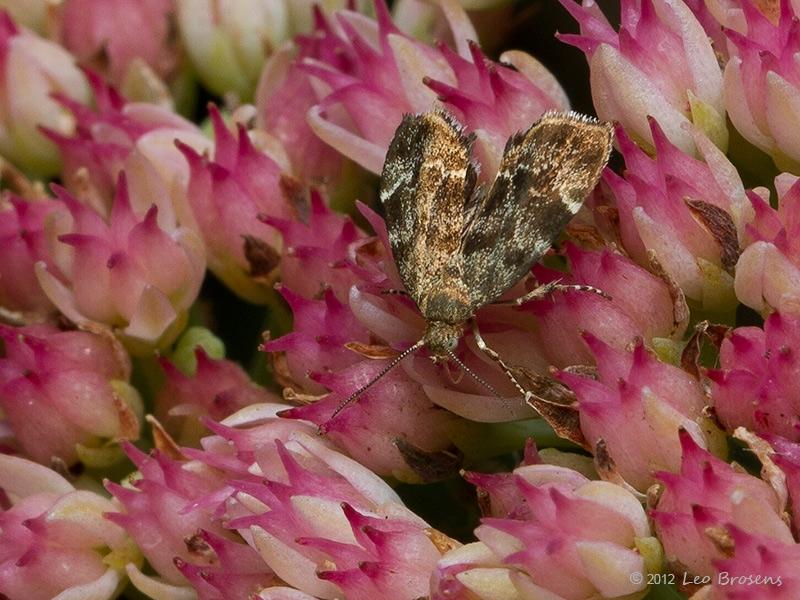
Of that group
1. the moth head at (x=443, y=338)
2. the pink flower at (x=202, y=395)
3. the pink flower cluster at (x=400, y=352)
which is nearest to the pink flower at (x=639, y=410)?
the pink flower cluster at (x=400, y=352)

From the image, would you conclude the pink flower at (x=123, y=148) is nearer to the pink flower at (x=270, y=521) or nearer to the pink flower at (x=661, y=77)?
the pink flower at (x=270, y=521)

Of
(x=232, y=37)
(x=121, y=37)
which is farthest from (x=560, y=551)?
(x=121, y=37)

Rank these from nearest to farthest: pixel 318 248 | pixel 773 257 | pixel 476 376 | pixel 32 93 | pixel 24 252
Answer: pixel 773 257 → pixel 476 376 → pixel 318 248 → pixel 24 252 → pixel 32 93

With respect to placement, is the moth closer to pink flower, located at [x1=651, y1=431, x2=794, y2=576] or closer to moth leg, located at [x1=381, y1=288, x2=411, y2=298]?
moth leg, located at [x1=381, y1=288, x2=411, y2=298]

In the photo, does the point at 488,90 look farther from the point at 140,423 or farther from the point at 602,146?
the point at 140,423

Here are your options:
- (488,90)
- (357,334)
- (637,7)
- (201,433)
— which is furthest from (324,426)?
(637,7)

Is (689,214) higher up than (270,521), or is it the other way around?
(689,214)
